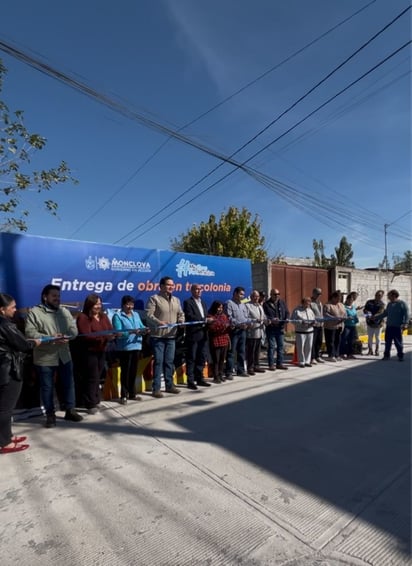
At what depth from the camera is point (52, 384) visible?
158 inches

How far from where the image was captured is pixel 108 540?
82.3 inches

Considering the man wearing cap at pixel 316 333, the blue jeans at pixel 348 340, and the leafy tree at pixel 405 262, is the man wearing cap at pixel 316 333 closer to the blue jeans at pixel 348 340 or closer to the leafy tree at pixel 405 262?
the blue jeans at pixel 348 340

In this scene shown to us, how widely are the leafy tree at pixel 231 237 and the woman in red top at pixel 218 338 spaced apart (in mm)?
14155

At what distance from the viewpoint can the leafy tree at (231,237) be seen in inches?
793

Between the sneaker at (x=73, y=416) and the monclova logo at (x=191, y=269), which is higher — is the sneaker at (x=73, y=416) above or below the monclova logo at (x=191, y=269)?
below

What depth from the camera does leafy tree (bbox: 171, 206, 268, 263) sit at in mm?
20141

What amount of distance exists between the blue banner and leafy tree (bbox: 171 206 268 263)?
1290 centimetres

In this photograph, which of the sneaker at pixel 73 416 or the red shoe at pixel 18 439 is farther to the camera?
the sneaker at pixel 73 416

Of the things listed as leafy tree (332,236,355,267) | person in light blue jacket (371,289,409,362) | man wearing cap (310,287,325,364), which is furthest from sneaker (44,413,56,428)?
leafy tree (332,236,355,267)

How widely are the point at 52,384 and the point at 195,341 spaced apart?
2.33 m

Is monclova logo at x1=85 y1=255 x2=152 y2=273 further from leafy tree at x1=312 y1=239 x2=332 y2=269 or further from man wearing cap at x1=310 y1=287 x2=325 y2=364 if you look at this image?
leafy tree at x1=312 y1=239 x2=332 y2=269

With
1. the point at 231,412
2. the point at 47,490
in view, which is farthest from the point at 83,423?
the point at 231,412

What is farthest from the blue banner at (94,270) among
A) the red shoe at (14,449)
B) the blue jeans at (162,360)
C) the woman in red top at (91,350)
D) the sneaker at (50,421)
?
the red shoe at (14,449)

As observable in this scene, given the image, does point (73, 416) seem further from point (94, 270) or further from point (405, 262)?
point (405, 262)
